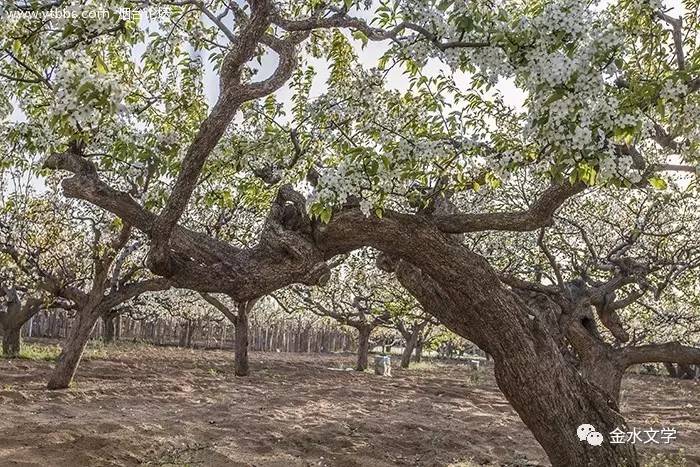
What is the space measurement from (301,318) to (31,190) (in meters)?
33.5

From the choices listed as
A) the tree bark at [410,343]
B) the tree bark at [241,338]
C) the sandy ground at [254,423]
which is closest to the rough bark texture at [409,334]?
the tree bark at [410,343]

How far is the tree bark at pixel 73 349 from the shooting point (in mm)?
13250

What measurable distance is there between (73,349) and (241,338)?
19.9 feet

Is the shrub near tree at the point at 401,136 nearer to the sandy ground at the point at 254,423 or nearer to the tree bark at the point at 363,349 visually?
the sandy ground at the point at 254,423

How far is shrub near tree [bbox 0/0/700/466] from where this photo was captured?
4230mm

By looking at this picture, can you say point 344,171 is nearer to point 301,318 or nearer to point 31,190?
point 31,190

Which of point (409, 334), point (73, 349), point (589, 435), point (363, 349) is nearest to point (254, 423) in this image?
point (73, 349)

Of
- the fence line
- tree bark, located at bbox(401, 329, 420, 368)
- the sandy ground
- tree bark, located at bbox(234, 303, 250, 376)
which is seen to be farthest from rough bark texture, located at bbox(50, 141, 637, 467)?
the fence line

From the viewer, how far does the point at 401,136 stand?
5.81 m

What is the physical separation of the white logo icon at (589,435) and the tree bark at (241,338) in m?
12.9

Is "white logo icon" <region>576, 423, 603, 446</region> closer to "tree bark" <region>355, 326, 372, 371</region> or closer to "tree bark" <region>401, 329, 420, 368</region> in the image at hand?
"tree bark" <region>355, 326, 372, 371</region>

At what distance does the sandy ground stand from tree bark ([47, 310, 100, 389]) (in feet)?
1.10

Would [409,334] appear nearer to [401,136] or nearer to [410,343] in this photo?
[410,343]

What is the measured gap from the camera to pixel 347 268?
20.7 meters
